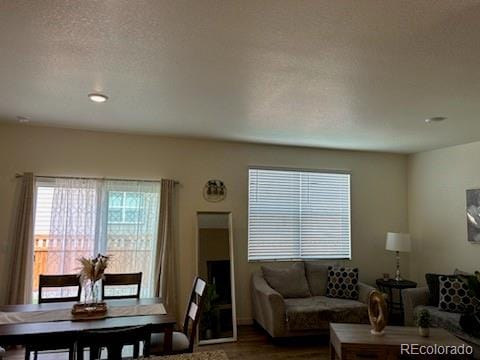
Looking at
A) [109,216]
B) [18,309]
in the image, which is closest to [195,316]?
[18,309]

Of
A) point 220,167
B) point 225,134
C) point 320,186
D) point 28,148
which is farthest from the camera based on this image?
point 320,186

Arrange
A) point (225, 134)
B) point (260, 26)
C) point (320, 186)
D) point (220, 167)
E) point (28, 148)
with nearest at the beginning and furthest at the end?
1. point (260, 26)
2. point (28, 148)
3. point (225, 134)
4. point (220, 167)
5. point (320, 186)

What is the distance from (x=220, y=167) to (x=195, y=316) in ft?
8.33

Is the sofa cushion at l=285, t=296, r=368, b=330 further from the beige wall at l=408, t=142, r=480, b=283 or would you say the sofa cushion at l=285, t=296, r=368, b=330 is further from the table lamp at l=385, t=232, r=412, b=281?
the beige wall at l=408, t=142, r=480, b=283

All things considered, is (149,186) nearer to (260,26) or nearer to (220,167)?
(220,167)

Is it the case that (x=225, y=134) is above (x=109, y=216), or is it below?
above

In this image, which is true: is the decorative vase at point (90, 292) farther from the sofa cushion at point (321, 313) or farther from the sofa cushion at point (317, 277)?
the sofa cushion at point (317, 277)

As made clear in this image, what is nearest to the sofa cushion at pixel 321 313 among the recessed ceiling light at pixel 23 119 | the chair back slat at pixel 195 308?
the chair back slat at pixel 195 308

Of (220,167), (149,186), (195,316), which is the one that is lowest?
(195,316)

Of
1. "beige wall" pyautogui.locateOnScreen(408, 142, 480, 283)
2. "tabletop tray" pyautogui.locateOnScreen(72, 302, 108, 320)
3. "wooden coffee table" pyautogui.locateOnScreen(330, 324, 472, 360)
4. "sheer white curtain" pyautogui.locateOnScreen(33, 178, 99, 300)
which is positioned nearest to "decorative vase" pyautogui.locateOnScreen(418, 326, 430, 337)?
"wooden coffee table" pyautogui.locateOnScreen(330, 324, 472, 360)

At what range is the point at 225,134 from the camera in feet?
15.0

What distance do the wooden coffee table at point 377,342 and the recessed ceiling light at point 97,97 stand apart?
3018 mm

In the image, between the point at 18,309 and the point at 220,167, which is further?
the point at 220,167

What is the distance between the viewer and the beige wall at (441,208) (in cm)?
477
